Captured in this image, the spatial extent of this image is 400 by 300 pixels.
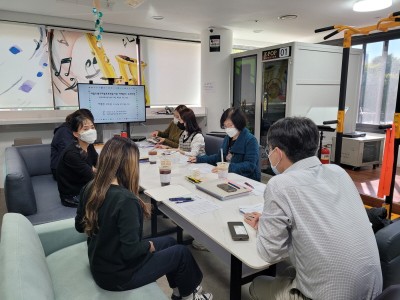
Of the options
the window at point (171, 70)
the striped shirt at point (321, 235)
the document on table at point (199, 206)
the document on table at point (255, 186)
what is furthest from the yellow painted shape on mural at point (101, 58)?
the striped shirt at point (321, 235)

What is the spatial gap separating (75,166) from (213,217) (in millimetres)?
1302

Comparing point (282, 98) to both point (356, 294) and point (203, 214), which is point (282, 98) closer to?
point (203, 214)

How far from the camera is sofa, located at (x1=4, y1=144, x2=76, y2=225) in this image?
204cm

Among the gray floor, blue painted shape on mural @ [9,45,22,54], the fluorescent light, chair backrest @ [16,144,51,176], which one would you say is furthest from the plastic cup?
blue painted shape on mural @ [9,45,22,54]

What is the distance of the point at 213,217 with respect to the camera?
1.50m

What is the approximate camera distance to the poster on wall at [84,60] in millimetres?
4289

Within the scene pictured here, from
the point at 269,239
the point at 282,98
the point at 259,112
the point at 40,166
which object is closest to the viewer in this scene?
the point at 269,239

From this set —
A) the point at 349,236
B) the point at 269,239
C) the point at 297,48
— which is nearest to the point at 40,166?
the point at 269,239

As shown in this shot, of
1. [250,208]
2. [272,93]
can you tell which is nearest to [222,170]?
[250,208]

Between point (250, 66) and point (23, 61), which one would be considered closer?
point (23, 61)

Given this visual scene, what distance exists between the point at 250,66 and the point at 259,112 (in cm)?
83

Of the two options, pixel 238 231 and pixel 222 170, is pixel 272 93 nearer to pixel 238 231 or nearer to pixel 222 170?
pixel 222 170

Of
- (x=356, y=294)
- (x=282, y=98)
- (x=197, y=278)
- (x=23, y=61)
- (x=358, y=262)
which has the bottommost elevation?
(x=197, y=278)

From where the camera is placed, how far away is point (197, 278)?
5.03ft
